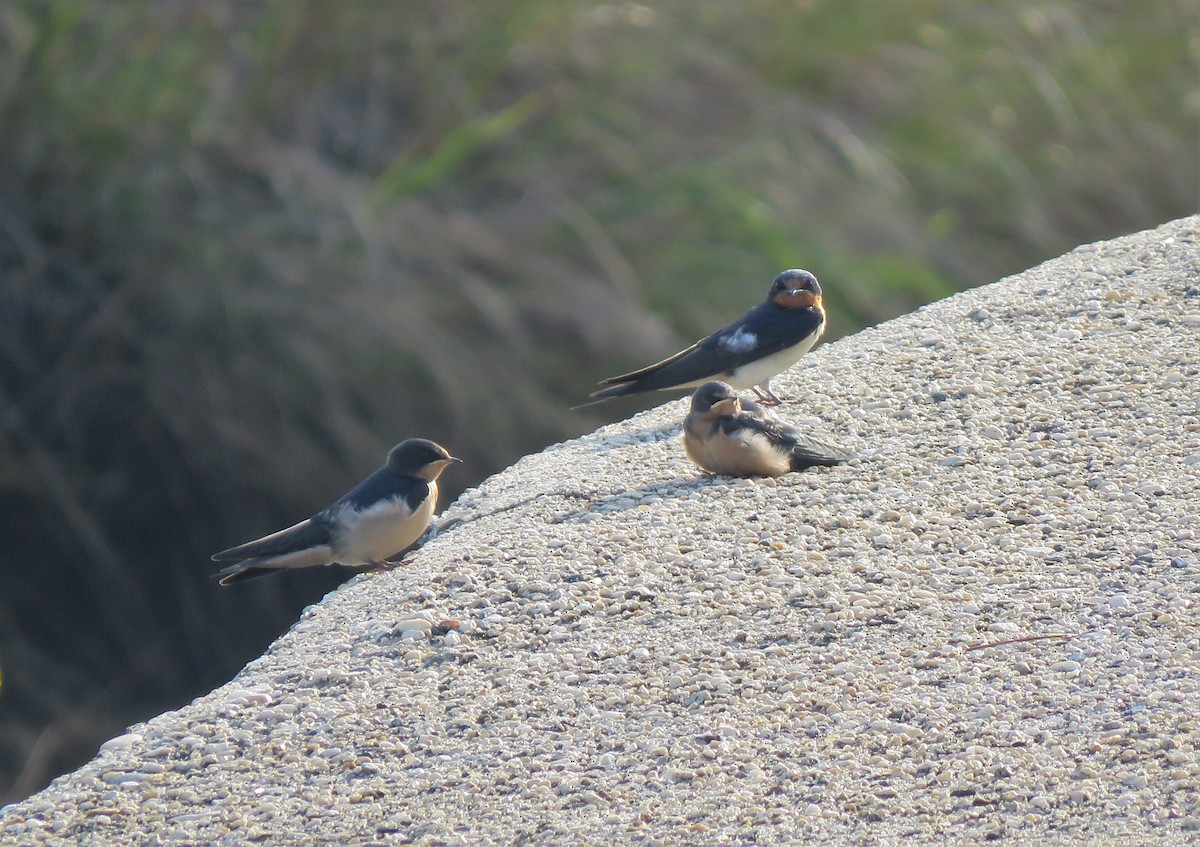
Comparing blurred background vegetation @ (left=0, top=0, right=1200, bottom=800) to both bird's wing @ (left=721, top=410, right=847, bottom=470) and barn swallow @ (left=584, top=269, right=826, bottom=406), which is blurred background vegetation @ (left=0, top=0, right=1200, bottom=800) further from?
bird's wing @ (left=721, top=410, right=847, bottom=470)

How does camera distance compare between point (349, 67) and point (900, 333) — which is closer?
point (900, 333)

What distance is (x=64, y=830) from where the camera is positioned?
291 centimetres

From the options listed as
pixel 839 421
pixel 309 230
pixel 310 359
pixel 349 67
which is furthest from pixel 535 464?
pixel 349 67

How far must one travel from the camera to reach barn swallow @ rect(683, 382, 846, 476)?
168 inches

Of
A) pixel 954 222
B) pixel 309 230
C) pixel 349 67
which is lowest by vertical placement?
pixel 954 222

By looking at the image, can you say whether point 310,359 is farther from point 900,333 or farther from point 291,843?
point 291,843

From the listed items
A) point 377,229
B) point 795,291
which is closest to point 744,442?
point 795,291

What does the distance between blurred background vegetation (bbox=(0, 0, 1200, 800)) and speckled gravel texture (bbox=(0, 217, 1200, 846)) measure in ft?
Answer: 7.70

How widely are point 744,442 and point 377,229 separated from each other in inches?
129

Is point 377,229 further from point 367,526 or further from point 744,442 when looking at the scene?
point 744,442

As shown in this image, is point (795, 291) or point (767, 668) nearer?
point (767, 668)

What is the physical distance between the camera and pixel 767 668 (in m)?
3.22

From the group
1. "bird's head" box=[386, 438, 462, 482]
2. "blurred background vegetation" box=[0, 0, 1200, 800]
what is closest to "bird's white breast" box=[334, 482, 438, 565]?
"bird's head" box=[386, 438, 462, 482]

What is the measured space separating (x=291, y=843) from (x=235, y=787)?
0.26 m
